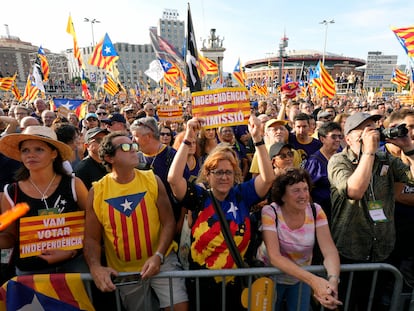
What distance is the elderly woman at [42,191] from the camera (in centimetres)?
218

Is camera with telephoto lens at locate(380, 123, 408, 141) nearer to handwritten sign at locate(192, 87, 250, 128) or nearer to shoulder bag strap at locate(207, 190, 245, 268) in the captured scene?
handwritten sign at locate(192, 87, 250, 128)

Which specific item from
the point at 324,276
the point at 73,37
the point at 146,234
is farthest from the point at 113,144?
the point at 73,37

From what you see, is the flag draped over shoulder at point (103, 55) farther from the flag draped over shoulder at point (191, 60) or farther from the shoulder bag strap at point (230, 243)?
the shoulder bag strap at point (230, 243)

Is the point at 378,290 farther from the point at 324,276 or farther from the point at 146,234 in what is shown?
the point at 146,234

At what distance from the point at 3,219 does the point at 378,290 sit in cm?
320

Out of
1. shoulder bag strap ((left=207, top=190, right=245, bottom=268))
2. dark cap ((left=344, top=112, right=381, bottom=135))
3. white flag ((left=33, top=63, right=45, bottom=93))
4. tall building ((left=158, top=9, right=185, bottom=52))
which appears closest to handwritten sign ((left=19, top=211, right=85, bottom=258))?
shoulder bag strap ((left=207, top=190, right=245, bottom=268))

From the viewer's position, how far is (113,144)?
94.1 inches

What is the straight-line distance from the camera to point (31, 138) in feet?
7.51

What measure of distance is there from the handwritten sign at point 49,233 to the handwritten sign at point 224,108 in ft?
Answer: 5.08

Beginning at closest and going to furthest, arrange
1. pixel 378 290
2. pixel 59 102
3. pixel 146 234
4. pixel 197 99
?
pixel 146 234 < pixel 378 290 < pixel 197 99 < pixel 59 102

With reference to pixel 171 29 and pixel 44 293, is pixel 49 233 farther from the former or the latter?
pixel 171 29

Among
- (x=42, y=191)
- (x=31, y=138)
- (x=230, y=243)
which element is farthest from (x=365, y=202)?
(x=31, y=138)

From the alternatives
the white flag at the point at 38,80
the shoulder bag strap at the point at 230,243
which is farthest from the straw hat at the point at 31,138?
the white flag at the point at 38,80

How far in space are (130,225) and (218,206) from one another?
0.76 meters
